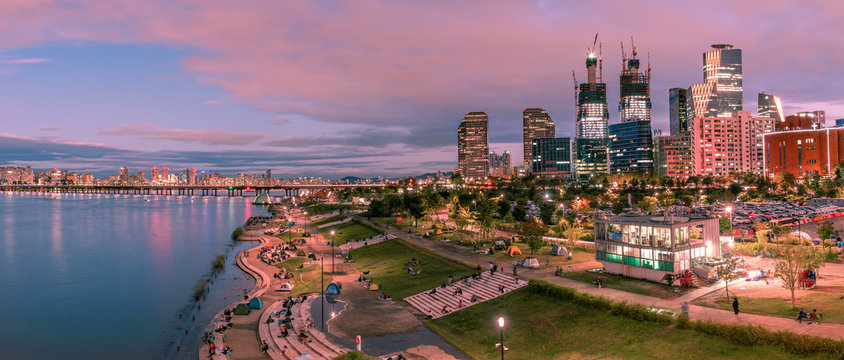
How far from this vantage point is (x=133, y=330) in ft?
164

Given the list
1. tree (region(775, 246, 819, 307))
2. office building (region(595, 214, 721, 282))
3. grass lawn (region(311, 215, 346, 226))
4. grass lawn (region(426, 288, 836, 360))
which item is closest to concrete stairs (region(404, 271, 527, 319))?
grass lawn (region(426, 288, 836, 360))

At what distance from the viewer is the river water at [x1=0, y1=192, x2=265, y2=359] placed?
151ft

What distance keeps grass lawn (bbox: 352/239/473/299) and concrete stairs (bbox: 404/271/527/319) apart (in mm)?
2745

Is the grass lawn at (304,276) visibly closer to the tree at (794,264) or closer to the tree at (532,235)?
the tree at (532,235)

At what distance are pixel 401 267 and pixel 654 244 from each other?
107 ft

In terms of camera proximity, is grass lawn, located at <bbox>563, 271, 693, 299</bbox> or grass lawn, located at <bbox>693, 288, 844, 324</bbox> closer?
grass lawn, located at <bbox>693, 288, 844, 324</bbox>

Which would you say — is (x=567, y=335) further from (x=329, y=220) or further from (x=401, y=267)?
(x=329, y=220)

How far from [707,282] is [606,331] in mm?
14816

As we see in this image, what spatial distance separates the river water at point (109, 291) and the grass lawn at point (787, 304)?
142ft

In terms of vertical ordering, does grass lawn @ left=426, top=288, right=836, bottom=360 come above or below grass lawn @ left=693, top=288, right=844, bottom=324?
below

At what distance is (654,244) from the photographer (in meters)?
44.2

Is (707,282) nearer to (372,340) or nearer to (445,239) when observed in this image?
(372,340)

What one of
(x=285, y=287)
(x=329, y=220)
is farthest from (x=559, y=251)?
(x=329, y=220)

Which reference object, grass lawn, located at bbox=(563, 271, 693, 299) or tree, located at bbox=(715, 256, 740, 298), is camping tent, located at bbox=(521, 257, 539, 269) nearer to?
grass lawn, located at bbox=(563, 271, 693, 299)
